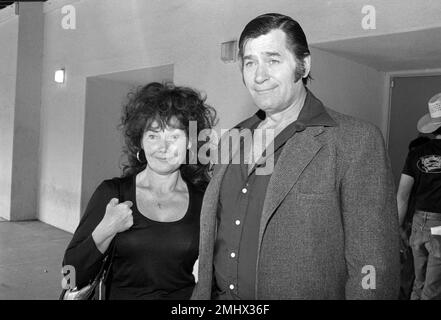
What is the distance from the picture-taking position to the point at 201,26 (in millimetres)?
4145

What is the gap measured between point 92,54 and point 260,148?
4.71 metres

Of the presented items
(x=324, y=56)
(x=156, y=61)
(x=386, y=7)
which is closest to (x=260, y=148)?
(x=386, y=7)

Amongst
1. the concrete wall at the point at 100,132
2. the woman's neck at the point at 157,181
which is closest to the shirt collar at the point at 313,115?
the woman's neck at the point at 157,181

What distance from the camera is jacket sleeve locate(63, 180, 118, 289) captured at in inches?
60.6

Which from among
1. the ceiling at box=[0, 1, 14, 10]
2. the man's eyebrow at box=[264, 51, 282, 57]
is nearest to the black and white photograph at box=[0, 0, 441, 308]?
the man's eyebrow at box=[264, 51, 282, 57]

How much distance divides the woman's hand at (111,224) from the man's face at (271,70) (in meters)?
0.60

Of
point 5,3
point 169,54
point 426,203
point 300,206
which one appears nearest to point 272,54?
point 300,206

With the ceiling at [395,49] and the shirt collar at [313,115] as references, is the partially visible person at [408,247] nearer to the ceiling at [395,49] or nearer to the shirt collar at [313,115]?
the ceiling at [395,49]

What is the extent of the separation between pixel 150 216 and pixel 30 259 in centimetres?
379

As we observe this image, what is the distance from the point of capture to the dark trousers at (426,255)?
3.07m

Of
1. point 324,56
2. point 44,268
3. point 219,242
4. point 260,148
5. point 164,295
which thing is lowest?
point 44,268

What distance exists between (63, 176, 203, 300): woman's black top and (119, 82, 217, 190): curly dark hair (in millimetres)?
248

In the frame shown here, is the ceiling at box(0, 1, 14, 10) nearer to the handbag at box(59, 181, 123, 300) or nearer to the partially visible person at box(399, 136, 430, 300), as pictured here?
the partially visible person at box(399, 136, 430, 300)
